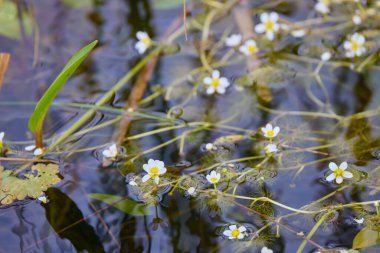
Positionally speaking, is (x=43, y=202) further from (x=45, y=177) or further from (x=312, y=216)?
(x=312, y=216)

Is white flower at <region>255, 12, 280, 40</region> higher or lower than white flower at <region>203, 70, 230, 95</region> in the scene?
higher

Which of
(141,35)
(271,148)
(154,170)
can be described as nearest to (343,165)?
(271,148)

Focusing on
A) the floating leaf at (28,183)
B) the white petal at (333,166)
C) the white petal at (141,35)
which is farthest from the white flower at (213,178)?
the white petal at (141,35)

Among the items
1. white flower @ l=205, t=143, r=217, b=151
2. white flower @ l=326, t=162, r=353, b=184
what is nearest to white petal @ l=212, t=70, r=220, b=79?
white flower @ l=205, t=143, r=217, b=151

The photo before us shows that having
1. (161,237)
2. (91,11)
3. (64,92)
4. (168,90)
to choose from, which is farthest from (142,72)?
(161,237)

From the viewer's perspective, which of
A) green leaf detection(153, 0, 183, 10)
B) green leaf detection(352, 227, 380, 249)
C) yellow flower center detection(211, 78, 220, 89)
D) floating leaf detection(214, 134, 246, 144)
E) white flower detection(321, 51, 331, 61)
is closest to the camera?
green leaf detection(352, 227, 380, 249)

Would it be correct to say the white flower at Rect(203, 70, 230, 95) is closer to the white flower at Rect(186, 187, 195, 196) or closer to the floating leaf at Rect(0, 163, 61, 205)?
the white flower at Rect(186, 187, 195, 196)

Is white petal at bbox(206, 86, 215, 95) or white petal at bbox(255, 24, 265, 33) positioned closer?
white petal at bbox(206, 86, 215, 95)
